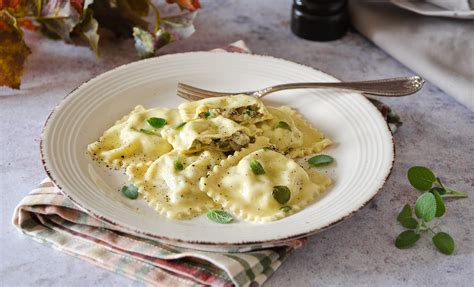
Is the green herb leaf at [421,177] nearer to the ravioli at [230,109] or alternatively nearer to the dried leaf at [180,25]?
the ravioli at [230,109]

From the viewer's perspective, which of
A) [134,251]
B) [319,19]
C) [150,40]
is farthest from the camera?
[319,19]

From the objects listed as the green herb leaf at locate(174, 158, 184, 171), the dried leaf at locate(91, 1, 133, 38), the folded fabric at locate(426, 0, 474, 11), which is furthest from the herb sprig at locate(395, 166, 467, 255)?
the dried leaf at locate(91, 1, 133, 38)

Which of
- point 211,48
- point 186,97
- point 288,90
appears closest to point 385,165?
point 288,90

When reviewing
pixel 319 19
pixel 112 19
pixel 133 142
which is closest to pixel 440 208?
pixel 133 142

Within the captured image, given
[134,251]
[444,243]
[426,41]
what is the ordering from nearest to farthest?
[134,251]
[444,243]
[426,41]

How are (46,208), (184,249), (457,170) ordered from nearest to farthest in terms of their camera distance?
(184,249) → (46,208) → (457,170)

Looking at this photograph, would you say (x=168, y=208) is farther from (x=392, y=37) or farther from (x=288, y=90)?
(x=392, y=37)

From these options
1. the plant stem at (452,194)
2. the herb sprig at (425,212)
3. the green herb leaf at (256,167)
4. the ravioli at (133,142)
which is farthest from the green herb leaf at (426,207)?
the ravioli at (133,142)

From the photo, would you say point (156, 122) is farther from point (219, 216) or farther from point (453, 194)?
point (453, 194)
